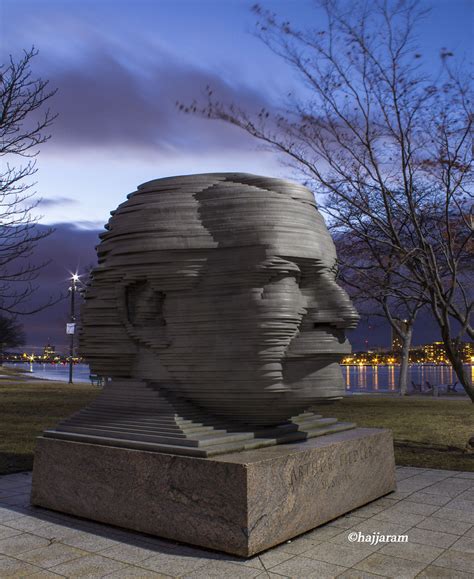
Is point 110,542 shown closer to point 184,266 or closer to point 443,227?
point 184,266

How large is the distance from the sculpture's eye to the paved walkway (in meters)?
2.30

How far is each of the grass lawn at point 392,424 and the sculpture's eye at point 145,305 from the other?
4.34 meters

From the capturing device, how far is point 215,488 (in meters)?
5.58

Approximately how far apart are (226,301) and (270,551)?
2.57m

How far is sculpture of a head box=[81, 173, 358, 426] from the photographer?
6.38 meters

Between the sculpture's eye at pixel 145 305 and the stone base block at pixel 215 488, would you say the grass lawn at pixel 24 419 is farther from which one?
the sculpture's eye at pixel 145 305

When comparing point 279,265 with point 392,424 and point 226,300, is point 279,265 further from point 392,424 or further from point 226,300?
point 392,424

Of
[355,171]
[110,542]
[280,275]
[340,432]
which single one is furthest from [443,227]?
[110,542]

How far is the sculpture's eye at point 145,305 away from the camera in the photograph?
6.84 m

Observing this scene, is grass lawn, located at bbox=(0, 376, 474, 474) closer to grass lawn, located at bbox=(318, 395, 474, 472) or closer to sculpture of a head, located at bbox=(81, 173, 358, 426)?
grass lawn, located at bbox=(318, 395, 474, 472)

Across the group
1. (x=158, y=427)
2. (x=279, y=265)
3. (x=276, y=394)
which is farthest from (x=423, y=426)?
(x=158, y=427)

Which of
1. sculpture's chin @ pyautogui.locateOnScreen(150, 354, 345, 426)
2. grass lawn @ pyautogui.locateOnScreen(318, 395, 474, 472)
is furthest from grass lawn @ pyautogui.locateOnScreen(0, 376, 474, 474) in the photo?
sculpture's chin @ pyautogui.locateOnScreen(150, 354, 345, 426)

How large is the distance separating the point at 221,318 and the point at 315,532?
8.13 feet

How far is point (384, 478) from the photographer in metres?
7.73
